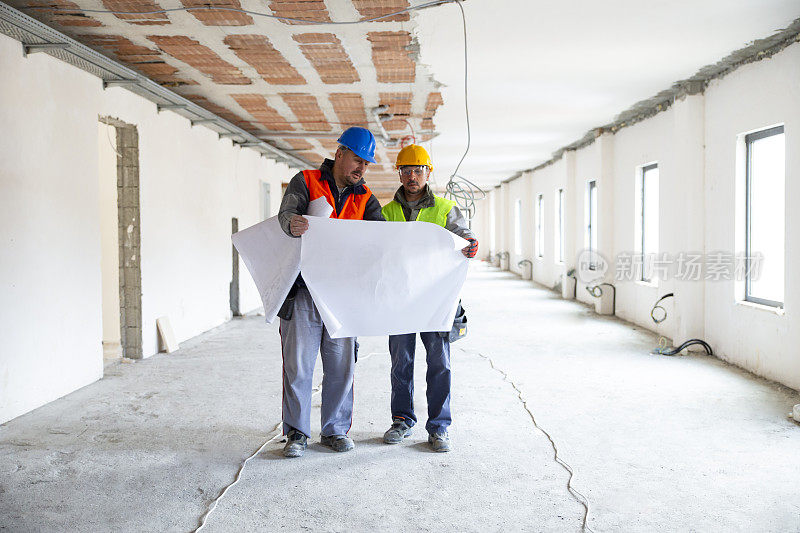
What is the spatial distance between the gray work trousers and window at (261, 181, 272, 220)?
24.0ft

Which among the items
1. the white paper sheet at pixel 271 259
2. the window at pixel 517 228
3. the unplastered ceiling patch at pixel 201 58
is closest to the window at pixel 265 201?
the unplastered ceiling patch at pixel 201 58

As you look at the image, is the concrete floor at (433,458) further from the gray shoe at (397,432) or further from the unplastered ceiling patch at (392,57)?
the unplastered ceiling patch at (392,57)

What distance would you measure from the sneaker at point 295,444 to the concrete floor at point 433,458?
0.14 feet

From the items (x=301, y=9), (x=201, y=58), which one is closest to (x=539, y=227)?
(x=201, y=58)

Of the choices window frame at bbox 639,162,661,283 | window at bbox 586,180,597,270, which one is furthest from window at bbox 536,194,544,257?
window frame at bbox 639,162,661,283

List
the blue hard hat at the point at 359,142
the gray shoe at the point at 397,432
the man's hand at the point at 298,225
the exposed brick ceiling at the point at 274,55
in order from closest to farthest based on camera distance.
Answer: the man's hand at the point at 298,225 → the blue hard hat at the point at 359,142 → the gray shoe at the point at 397,432 → the exposed brick ceiling at the point at 274,55

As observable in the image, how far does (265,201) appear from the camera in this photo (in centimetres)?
1043

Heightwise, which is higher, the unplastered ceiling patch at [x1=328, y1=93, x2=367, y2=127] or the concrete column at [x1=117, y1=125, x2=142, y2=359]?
the unplastered ceiling patch at [x1=328, y1=93, x2=367, y2=127]

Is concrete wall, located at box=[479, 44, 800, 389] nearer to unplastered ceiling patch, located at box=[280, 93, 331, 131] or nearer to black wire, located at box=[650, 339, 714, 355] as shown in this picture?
black wire, located at box=[650, 339, 714, 355]

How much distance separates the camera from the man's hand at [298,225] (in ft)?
Answer: 9.40

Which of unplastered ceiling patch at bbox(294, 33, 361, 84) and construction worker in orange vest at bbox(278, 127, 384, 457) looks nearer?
construction worker in orange vest at bbox(278, 127, 384, 457)

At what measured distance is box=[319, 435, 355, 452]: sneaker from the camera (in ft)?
10.5

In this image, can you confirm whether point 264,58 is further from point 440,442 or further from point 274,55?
point 440,442

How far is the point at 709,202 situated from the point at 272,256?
14.6 feet
